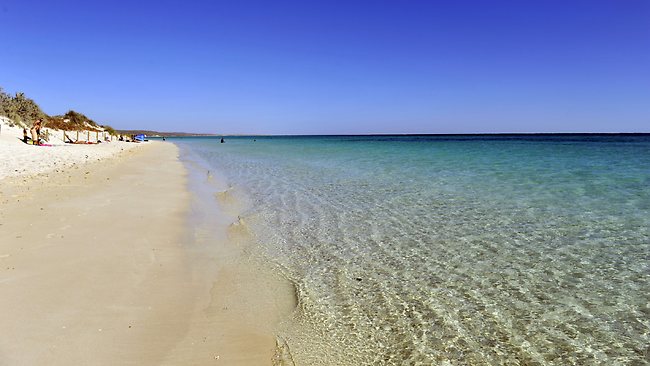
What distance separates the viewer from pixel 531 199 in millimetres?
10945

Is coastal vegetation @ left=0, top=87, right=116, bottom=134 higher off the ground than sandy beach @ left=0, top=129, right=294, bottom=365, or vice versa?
coastal vegetation @ left=0, top=87, right=116, bottom=134

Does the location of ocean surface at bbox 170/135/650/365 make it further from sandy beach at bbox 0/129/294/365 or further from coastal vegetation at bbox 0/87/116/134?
coastal vegetation at bbox 0/87/116/134

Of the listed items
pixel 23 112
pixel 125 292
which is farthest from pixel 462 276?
pixel 23 112

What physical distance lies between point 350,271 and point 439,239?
2.30 metres

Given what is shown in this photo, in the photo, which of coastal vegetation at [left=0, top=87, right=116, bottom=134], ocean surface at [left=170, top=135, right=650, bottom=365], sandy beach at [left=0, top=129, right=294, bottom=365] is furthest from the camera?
coastal vegetation at [left=0, top=87, right=116, bottom=134]

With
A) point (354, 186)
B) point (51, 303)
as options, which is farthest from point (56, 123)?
point (51, 303)

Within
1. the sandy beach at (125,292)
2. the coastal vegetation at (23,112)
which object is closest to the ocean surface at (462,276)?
the sandy beach at (125,292)

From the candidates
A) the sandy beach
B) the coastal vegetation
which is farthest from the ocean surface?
the coastal vegetation

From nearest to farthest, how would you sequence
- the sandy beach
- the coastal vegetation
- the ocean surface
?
1. the sandy beach
2. the ocean surface
3. the coastal vegetation

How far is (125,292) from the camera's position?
14.7ft

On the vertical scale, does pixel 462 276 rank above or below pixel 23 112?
below

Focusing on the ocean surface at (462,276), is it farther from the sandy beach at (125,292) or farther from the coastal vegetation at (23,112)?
the coastal vegetation at (23,112)

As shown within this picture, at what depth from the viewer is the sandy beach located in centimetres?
331

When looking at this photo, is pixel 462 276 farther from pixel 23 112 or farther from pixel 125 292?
pixel 23 112
